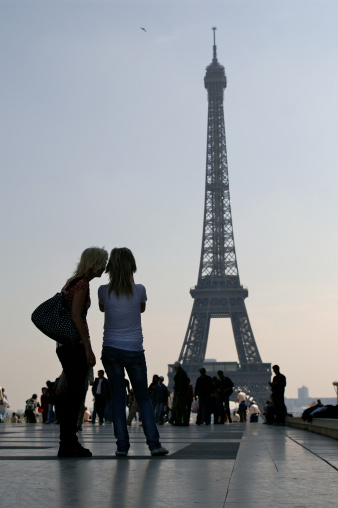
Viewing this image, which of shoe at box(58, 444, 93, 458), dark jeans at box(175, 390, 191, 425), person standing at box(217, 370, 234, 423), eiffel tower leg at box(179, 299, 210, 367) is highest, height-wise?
eiffel tower leg at box(179, 299, 210, 367)

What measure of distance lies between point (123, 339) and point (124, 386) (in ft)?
1.46

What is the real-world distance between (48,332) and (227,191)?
89.6 m

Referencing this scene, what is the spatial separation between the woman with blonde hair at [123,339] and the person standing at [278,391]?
42.9 feet

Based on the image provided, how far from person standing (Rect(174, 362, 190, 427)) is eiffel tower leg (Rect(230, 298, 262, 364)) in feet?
213

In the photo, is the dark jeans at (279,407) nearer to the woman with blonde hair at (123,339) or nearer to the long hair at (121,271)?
the woman with blonde hair at (123,339)

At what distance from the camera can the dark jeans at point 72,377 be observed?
6805 millimetres

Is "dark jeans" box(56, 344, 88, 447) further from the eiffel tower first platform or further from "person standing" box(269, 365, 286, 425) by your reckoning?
the eiffel tower first platform

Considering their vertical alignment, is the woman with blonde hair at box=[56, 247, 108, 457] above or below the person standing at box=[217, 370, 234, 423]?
below

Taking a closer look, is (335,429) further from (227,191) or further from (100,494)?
(227,191)

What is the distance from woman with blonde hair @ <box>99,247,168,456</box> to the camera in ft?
23.1

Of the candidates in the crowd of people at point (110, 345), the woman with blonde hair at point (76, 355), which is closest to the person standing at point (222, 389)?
the crowd of people at point (110, 345)

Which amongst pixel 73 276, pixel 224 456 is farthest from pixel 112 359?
pixel 224 456

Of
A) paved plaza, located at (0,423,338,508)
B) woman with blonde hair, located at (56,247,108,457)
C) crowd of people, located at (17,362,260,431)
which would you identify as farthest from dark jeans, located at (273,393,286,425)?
woman with blonde hair, located at (56,247,108,457)

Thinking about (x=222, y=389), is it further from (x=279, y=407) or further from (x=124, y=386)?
(x=124, y=386)
